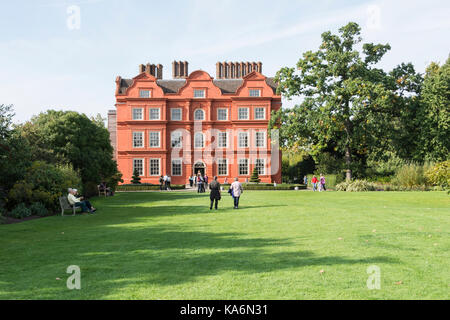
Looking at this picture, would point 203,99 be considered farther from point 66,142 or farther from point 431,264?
point 431,264

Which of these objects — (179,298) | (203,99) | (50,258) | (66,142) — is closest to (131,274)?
(179,298)

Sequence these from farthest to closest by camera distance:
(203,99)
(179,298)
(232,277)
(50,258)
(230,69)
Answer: (230,69)
(203,99)
(50,258)
(232,277)
(179,298)

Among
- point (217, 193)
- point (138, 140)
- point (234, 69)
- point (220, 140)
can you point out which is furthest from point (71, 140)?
point (234, 69)

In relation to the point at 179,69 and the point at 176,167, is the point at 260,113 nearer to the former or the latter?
the point at 176,167

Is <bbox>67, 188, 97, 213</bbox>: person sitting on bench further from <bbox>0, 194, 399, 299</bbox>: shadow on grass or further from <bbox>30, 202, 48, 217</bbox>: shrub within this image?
<bbox>0, 194, 399, 299</bbox>: shadow on grass

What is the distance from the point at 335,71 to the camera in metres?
35.9

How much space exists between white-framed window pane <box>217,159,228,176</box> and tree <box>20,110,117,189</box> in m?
20.3

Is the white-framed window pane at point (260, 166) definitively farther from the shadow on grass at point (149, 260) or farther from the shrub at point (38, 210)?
the shadow on grass at point (149, 260)

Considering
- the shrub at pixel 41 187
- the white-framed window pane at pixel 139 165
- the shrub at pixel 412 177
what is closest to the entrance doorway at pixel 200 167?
the white-framed window pane at pixel 139 165

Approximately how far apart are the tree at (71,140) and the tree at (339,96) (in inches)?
682

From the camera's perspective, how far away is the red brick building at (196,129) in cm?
4831

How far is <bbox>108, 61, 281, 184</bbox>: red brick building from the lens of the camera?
4831 cm

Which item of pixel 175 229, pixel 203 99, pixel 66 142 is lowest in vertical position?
pixel 175 229

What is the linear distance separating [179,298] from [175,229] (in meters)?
6.42
